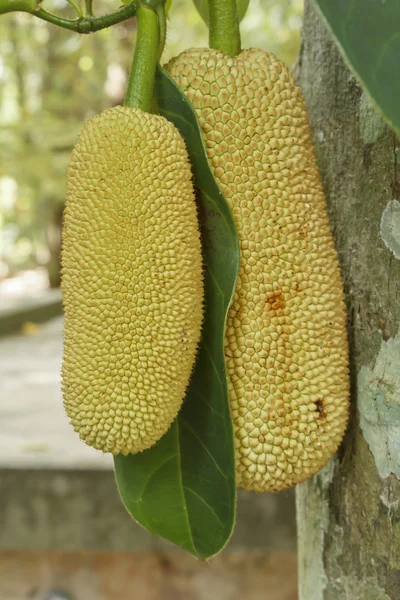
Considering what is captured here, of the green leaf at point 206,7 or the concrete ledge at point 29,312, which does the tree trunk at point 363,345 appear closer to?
the green leaf at point 206,7

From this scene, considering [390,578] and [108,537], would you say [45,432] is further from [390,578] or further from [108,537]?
[390,578]

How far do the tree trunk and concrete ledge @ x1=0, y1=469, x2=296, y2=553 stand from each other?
2.90ft

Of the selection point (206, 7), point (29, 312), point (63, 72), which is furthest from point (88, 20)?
point (63, 72)

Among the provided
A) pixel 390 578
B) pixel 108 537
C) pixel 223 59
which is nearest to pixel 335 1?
pixel 223 59

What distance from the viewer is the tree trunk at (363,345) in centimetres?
58

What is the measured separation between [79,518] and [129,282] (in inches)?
46.5

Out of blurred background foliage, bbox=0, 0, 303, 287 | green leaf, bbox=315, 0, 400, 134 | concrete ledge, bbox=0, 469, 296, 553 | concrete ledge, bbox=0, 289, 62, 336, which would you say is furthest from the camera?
concrete ledge, bbox=0, 289, 62, 336

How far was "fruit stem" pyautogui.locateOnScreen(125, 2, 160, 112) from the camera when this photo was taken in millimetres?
558

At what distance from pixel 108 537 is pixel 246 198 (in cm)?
118

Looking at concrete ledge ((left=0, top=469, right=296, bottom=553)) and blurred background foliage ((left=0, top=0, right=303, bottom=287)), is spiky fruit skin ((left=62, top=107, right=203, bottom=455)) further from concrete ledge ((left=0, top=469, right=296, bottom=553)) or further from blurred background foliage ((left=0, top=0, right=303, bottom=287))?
blurred background foliage ((left=0, top=0, right=303, bottom=287))

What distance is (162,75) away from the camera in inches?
22.3

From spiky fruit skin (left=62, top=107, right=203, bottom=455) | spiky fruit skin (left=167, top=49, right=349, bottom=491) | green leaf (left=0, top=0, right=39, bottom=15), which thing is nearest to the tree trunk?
spiky fruit skin (left=167, top=49, right=349, bottom=491)

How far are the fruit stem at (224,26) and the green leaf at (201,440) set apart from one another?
7 centimetres

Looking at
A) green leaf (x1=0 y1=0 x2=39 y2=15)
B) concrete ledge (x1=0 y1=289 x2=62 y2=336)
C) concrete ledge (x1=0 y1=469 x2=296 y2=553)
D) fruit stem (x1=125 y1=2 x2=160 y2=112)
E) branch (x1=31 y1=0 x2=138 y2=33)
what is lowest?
concrete ledge (x1=0 y1=289 x2=62 y2=336)
